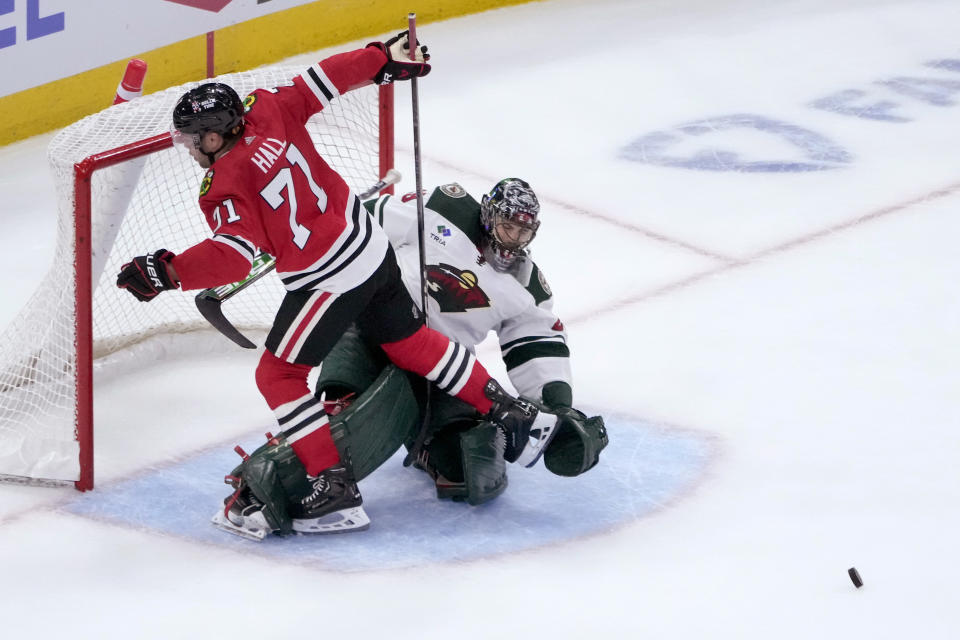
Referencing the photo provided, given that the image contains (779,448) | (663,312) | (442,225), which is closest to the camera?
(442,225)

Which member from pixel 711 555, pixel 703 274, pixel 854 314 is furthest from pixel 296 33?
pixel 711 555

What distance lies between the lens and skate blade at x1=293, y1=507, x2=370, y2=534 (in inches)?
120

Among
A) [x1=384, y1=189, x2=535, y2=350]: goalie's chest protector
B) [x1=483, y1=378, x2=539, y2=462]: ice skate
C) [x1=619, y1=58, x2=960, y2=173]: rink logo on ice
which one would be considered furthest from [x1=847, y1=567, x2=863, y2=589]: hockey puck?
[x1=619, y1=58, x2=960, y2=173]: rink logo on ice

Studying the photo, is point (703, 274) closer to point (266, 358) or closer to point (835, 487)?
point (835, 487)

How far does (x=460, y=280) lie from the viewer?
3229 mm

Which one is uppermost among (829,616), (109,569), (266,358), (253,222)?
(253,222)

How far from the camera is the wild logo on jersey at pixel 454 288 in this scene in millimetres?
3227

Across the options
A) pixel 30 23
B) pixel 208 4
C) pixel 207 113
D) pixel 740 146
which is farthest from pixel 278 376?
pixel 740 146

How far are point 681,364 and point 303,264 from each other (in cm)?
136

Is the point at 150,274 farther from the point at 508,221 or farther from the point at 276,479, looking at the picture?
the point at 508,221

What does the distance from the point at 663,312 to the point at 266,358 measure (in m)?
1.55

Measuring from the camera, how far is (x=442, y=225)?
326cm

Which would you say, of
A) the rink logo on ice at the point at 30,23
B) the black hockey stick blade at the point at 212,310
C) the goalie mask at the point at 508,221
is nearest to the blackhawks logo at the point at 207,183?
the black hockey stick blade at the point at 212,310

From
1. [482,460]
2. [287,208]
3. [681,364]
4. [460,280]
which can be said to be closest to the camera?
[287,208]
